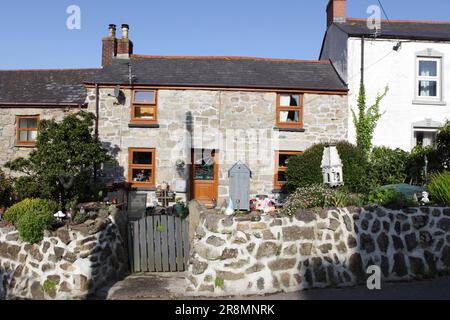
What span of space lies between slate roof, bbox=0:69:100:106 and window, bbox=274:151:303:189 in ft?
25.8

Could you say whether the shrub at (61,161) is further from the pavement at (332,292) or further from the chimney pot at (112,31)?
the chimney pot at (112,31)

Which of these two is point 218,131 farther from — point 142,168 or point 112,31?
point 112,31

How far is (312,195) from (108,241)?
3.97 metres

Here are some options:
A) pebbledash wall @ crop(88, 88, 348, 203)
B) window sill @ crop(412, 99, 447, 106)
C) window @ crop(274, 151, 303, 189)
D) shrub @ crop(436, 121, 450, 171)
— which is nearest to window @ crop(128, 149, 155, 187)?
pebbledash wall @ crop(88, 88, 348, 203)

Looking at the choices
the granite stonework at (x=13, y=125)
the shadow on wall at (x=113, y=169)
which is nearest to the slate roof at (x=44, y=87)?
the granite stonework at (x=13, y=125)

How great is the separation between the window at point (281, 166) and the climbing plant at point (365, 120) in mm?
2399

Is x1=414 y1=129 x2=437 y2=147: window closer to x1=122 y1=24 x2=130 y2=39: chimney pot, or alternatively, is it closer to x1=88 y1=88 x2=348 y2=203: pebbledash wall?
x1=88 y1=88 x2=348 y2=203: pebbledash wall

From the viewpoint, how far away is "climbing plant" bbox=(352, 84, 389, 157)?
14.6m

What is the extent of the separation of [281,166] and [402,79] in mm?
5772

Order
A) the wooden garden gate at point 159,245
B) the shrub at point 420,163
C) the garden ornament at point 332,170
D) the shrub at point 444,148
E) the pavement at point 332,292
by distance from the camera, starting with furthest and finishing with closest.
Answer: the shrub at point 420,163 → the shrub at point 444,148 → the garden ornament at point 332,170 → the wooden garden gate at point 159,245 → the pavement at point 332,292

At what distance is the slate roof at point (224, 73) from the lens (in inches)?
584

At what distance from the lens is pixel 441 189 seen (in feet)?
25.6

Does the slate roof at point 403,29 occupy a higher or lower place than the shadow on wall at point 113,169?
higher
